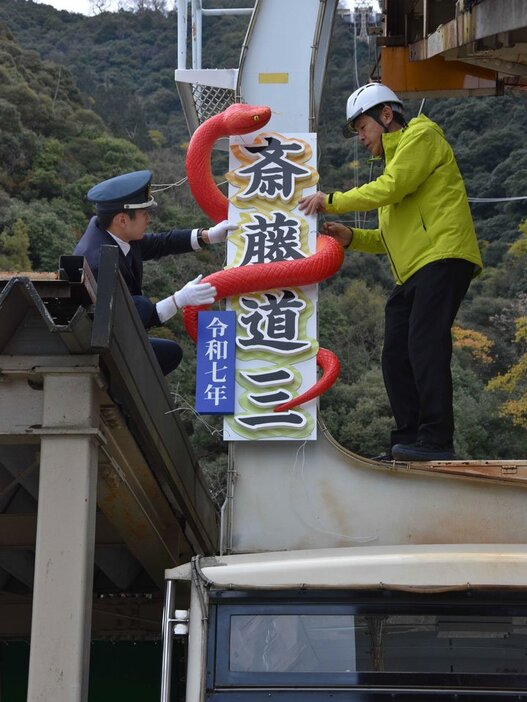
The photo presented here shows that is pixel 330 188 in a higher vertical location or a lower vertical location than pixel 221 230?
higher

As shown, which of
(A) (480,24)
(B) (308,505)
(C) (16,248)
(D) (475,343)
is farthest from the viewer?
(C) (16,248)

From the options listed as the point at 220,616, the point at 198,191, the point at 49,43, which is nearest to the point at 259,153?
the point at 198,191

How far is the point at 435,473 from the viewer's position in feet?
23.4

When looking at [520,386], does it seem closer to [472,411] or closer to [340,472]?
[472,411]

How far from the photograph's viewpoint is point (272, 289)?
744 centimetres

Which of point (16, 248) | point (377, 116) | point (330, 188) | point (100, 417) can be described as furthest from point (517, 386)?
point (100, 417)

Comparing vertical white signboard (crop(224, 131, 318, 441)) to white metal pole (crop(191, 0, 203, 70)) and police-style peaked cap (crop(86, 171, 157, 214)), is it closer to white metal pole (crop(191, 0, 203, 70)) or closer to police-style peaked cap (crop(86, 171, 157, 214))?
police-style peaked cap (crop(86, 171, 157, 214))

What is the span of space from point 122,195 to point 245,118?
93 cm

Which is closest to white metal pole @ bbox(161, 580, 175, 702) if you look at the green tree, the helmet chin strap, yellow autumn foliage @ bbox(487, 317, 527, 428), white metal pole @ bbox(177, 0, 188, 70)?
the helmet chin strap

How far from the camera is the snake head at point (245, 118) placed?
7.57 metres

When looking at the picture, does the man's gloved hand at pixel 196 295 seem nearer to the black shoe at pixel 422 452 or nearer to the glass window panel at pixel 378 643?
the black shoe at pixel 422 452

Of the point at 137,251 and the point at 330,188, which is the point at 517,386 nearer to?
the point at 330,188

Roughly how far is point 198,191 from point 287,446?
1770mm

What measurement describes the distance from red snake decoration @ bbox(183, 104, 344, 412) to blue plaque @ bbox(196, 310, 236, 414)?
5.9 inches
